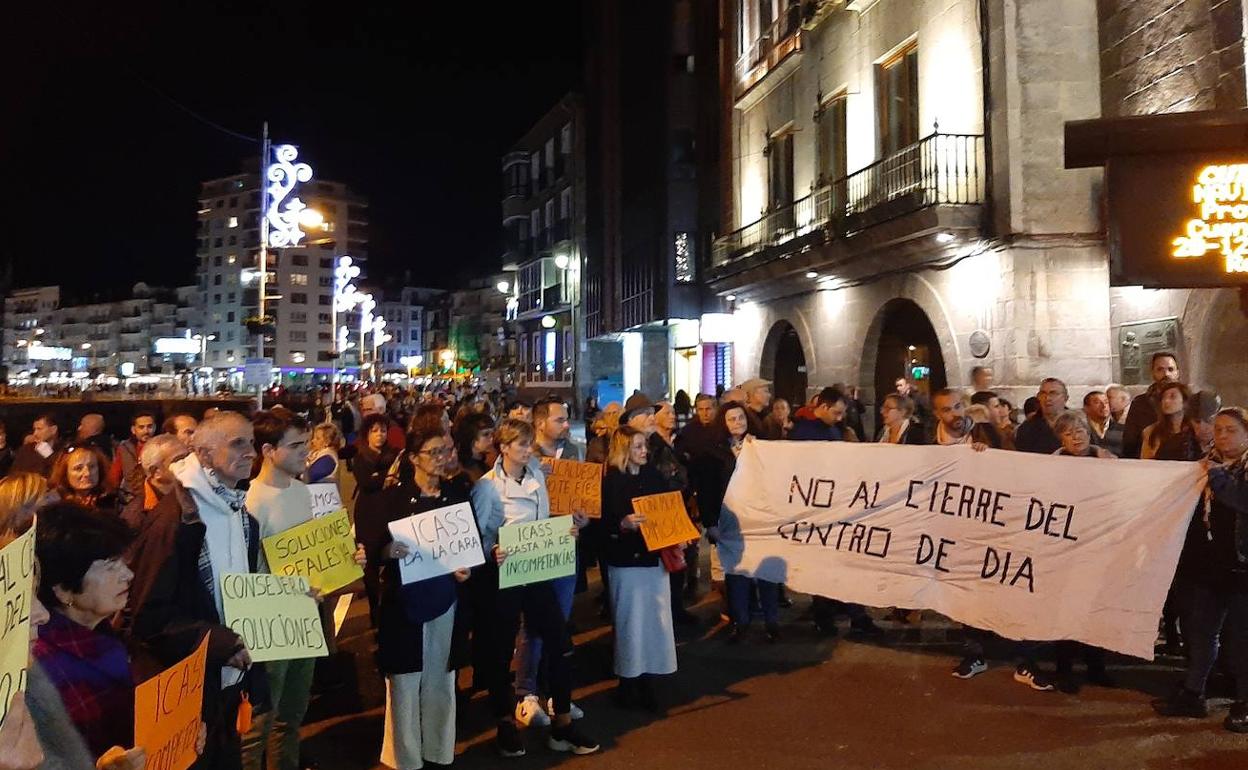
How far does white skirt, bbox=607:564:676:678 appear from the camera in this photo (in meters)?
6.44

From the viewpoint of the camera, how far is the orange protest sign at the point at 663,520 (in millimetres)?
6488

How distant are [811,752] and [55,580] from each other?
438cm

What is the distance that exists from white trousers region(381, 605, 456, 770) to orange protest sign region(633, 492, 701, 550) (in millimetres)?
1673

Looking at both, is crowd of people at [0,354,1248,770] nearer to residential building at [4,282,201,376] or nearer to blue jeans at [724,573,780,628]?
blue jeans at [724,573,780,628]

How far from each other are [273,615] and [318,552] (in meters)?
0.64

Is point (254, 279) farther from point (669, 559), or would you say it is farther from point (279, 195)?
point (669, 559)

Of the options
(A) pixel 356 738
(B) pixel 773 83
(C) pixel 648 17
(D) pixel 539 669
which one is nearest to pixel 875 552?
(D) pixel 539 669

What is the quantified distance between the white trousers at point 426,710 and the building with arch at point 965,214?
29.2 ft

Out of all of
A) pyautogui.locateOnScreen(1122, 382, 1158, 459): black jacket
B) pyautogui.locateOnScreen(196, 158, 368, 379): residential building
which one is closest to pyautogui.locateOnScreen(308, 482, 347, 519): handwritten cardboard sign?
pyautogui.locateOnScreen(1122, 382, 1158, 459): black jacket

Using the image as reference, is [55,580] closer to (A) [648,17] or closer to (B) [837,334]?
(B) [837,334]

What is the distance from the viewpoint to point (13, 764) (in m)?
2.16

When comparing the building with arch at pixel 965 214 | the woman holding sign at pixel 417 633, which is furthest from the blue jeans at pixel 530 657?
the building with arch at pixel 965 214

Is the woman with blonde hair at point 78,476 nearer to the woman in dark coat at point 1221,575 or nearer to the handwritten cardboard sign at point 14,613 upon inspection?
the handwritten cardboard sign at point 14,613

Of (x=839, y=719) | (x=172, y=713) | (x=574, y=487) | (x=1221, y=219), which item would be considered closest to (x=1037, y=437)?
(x=839, y=719)
